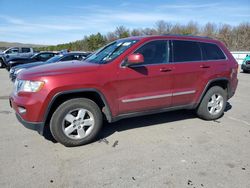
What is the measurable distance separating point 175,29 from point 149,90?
47213mm

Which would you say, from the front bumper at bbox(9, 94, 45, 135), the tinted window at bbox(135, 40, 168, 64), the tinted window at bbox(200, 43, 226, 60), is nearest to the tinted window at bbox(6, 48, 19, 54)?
the front bumper at bbox(9, 94, 45, 135)

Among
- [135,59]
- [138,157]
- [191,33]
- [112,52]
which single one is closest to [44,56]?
[112,52]

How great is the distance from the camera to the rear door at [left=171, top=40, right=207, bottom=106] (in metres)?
4.45

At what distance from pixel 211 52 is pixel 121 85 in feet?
7.89

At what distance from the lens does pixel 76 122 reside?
3742mm

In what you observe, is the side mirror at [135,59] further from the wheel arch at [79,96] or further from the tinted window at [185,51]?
the tinted window at [185,51]

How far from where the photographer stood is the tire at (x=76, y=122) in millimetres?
3594

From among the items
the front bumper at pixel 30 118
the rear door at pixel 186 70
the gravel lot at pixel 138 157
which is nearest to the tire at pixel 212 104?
the gravel lot at pixel 138 157

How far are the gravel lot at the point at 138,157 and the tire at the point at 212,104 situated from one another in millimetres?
242

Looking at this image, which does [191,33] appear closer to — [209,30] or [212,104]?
[209,30]

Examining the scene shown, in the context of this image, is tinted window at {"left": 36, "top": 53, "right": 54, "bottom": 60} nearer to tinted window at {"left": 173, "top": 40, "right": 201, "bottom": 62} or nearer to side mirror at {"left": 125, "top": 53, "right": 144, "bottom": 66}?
tinted window at {"left": 173, "top": 40, "right": 201, "bottom": 62}

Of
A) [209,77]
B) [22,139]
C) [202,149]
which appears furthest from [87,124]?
[209,77]

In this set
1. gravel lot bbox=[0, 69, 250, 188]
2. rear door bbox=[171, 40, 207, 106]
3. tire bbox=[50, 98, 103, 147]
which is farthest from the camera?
rear door bbox=[171, 40, 207, 106]

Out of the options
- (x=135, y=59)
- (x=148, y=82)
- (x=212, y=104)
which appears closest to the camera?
(x=135, y=59)
